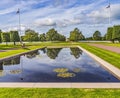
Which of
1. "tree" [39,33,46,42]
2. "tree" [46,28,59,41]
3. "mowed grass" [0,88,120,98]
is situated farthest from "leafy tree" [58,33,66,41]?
"mowed grass" [0,88,120,98]

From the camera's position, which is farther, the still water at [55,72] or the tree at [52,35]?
the tree at [52,35]

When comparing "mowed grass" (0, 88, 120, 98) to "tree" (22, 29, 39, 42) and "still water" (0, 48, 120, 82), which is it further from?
"tree" (22, 29, 39, 42)

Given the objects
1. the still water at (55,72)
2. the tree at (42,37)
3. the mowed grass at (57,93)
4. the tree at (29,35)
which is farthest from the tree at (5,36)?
the mowed grass at (57,93)

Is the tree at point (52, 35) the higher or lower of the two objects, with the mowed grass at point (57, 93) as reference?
higher

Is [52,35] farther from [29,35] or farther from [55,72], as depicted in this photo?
[55,72]

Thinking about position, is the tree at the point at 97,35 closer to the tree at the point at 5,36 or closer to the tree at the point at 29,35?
the tree at the point at 29,35

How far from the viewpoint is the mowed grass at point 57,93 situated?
8.85 m

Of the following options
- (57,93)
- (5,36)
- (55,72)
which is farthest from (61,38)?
(57,93)

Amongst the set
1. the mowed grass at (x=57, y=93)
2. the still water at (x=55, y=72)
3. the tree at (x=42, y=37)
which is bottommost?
the still water at (x=55, y=72)

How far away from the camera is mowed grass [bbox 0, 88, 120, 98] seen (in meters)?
8.85

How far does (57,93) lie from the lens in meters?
9.19

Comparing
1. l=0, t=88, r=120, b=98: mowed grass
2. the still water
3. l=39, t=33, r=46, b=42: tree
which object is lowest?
the still water

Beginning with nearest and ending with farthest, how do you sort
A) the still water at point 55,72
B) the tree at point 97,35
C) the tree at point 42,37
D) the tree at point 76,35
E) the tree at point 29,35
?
the still water at point 55,72 → the tree at point 29,35 → the tree at point 76,35 → the tree at point 42,37 → the tree at point 97,35

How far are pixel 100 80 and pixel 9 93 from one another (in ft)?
18.0
